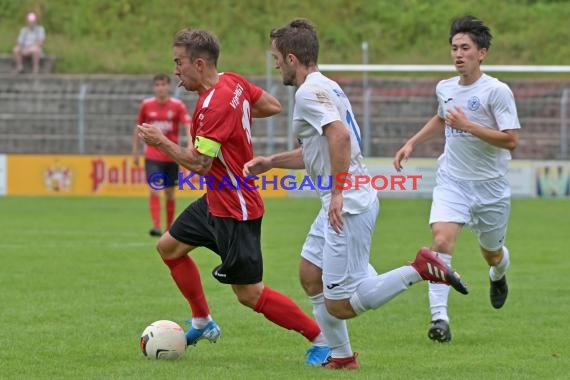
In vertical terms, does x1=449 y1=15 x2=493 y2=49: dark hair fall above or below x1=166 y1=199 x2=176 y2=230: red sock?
above

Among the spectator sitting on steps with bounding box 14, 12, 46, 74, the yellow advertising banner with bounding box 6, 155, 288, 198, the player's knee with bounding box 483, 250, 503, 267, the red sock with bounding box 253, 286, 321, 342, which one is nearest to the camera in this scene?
the red sock with bounding box 253, 286, 321, 342

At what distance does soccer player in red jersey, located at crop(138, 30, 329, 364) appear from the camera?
6.88m

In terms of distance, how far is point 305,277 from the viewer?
7109 mm

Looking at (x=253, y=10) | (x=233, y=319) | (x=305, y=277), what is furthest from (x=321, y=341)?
(x=253, y=10)

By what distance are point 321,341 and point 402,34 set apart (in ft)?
85.3

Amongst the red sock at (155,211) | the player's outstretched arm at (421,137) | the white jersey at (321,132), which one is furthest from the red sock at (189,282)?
the red sock at (155,211)

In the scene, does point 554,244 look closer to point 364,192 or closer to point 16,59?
point 364,192

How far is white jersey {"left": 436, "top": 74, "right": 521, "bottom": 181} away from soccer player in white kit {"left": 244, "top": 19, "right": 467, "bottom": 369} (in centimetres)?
180

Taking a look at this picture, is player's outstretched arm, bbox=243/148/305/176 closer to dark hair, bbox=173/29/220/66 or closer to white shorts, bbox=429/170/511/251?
dark hair, bbox=173/29/220/66

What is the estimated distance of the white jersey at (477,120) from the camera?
8.33 m


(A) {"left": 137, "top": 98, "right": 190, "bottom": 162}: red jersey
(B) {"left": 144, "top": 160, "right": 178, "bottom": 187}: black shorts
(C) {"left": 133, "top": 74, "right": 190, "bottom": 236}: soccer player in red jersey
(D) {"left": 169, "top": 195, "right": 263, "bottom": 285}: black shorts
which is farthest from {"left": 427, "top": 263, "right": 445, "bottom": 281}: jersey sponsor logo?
(A) {"left": 137, "top": 98, "right": 190, "bottom": 162}: red jersey

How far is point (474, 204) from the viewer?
338 inches

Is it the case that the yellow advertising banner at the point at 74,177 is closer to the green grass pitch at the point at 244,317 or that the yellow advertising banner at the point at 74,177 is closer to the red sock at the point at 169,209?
the green grass pitch at the point at 244,317

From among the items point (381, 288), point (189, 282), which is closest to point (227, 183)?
point (189, 282)
